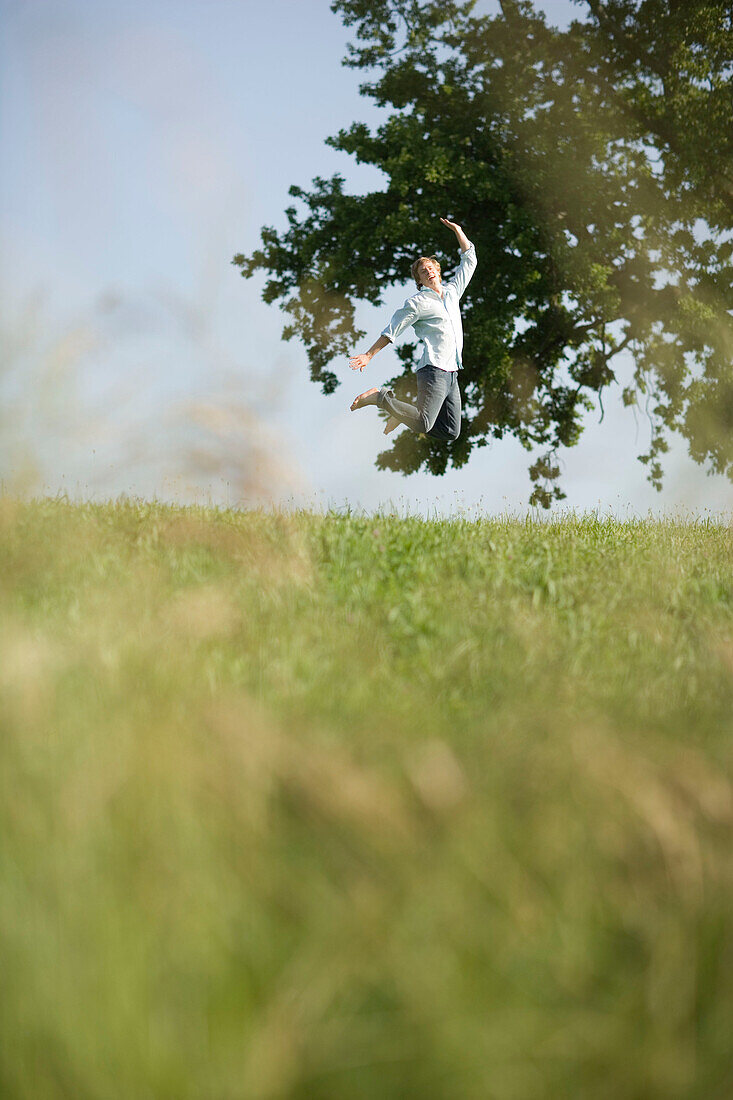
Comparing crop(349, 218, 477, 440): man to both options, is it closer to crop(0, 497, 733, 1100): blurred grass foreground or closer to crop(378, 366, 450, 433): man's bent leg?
crop(378, 366, 450, 433): man's bent leg

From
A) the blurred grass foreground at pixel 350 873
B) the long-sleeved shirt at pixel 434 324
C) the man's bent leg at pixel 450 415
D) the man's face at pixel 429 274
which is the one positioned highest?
the man's face at pixel 429 274

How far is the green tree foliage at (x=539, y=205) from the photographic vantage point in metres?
18.2

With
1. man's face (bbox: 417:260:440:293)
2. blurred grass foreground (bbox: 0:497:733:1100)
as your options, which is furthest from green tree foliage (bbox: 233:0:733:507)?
blurred grass foreground (bbox: 0:497:733:1100)

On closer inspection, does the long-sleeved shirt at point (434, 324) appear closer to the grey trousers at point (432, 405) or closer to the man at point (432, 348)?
the man at point (432, 348)

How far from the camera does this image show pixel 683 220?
784 inches

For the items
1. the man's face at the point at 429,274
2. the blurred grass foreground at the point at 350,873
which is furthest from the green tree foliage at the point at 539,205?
the blurred grass foreground at the point at 350,873

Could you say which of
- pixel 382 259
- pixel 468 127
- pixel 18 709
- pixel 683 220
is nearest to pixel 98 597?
pixel 18 709

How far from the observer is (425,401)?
1088cm

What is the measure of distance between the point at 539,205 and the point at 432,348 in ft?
30.0

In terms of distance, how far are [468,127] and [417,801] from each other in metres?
19.2

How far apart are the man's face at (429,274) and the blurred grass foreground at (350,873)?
720 centimetres

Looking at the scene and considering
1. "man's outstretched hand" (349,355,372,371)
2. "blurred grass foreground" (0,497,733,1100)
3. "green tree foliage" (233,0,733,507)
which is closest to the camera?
"blurred grass foreground" (0,497,733,1100)

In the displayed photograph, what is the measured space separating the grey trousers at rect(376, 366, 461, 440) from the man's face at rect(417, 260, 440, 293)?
1.12 meters

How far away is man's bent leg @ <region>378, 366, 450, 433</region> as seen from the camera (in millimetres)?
10582
